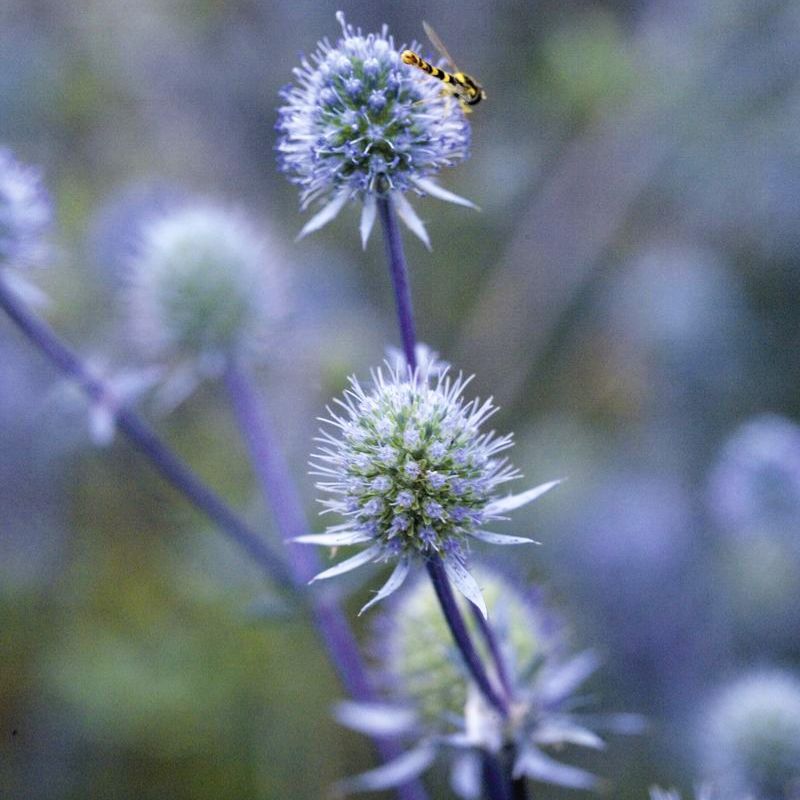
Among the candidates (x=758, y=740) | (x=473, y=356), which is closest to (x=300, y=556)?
(x=758, y=740)

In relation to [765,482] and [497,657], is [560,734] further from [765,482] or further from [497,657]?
[765,482]

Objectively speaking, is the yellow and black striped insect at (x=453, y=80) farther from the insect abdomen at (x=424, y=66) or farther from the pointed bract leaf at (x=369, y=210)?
the pointed bract leaf at (x=369, y=210)

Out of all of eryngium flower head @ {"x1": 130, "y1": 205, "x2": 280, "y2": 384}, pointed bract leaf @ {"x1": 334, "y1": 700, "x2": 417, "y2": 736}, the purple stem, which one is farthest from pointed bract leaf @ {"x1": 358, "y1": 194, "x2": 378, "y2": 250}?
eryngium flower head @ {"x1": 130, "y1": 205, "x2": 280, "y2": 384}

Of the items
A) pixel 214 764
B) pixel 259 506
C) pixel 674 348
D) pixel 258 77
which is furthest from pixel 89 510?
pixel 674 348

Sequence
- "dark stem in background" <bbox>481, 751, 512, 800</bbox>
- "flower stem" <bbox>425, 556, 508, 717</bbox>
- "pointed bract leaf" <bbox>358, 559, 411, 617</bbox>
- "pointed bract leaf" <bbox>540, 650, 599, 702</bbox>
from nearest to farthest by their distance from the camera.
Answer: "pointed bract leaf" <bbox>358, 559, 411, 617</bbox>, "flower stem" <bbox>425, 556, 508, 717</bbox>, "dark stem in background" <bbox>481, 751, 512, 800</bbox>, "pointed bract leaf" <bbox>540, 650, 599, 702</bbox>

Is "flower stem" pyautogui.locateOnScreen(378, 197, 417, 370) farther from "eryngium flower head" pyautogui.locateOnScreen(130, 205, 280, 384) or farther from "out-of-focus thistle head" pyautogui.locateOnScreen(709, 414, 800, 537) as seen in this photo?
"out-of-focus thistle head" pyautogui.locateOnScreen(709, 414, 800, 537)

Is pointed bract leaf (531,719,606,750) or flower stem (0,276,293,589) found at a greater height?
flower stem (0,276,293,589)

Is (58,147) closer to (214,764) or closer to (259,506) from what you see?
(259,506)

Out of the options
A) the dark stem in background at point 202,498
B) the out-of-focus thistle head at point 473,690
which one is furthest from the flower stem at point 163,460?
the out-of-focus thistle head at point 473,690
